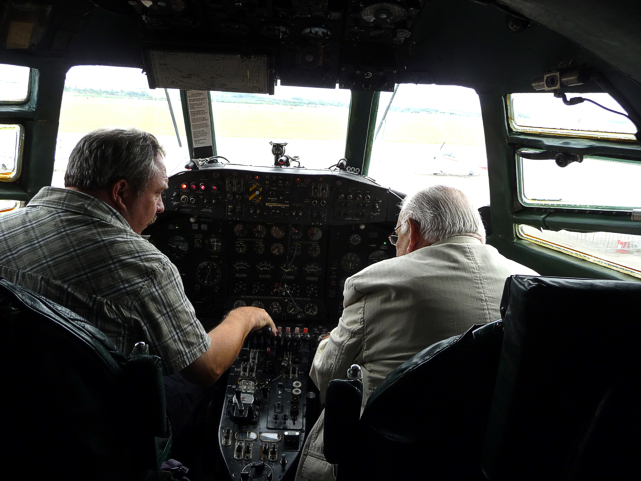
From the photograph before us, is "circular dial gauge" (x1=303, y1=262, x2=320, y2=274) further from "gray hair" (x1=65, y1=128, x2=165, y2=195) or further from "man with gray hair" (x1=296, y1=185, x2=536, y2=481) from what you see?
"gray hair" (x1=65, y1=128, x2=165, y2=195)

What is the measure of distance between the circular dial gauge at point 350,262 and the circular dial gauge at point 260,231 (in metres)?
0.60

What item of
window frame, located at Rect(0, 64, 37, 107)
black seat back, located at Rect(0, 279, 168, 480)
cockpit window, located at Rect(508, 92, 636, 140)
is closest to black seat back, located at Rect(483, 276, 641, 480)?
black seat back, located at Rect(0, 279, 168, 480)

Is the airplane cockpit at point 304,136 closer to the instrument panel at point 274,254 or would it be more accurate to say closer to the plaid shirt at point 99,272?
the instrument panel at point 274,254

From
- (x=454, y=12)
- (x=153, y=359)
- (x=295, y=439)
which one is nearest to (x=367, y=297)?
(x=153, y=359)

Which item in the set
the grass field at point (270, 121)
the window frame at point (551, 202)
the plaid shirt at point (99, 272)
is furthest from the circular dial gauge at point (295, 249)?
the plaid shirt at point (99, 272)

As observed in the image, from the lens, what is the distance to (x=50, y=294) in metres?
1.27

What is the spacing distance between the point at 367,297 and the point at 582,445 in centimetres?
72

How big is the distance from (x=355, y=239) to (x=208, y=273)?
3.61ft

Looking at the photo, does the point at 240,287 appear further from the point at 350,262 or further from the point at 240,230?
the point at 350,262

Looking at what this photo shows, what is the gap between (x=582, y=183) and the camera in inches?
99.4

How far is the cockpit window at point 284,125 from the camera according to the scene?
3.28m

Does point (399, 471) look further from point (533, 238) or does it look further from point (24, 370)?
point (533, 238)

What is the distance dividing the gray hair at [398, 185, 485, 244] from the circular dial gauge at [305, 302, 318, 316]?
1.79m

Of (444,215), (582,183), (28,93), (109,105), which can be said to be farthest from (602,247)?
(28,93)
